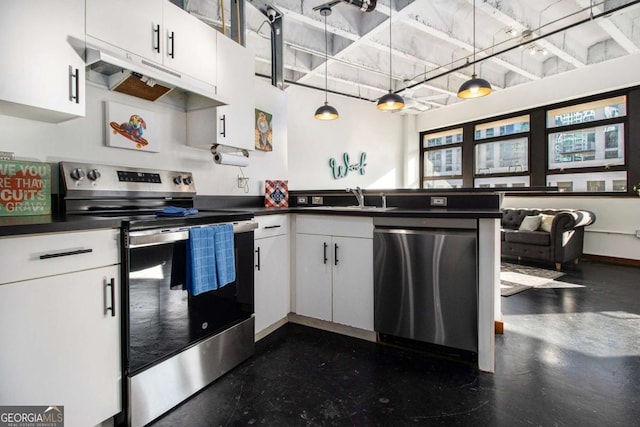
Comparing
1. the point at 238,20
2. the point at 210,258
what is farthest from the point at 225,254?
the point at 238,20

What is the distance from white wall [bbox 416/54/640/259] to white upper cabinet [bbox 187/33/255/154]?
567 centimetres

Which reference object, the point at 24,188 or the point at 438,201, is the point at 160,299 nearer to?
the point at 24,188

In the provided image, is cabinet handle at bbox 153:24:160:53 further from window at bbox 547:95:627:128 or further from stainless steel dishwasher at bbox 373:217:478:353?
window at bbox 547:95:627:128

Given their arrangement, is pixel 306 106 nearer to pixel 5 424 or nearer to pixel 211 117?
pixel 211 117

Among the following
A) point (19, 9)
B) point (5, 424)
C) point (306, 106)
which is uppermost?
point (306, 106)

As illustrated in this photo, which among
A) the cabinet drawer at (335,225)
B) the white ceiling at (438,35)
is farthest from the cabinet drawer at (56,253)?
the white ceiling at (438,35)

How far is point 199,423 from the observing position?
1537 millimetres

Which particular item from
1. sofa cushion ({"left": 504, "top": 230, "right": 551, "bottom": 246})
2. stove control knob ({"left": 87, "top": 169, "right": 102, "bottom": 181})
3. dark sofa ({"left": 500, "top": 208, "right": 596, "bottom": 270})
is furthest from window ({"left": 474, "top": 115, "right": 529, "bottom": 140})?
stove control knob ({"left": 87, "top": 169, "right": 102, "bottom": 181})

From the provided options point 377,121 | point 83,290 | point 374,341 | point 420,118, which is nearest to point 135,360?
point 83,290

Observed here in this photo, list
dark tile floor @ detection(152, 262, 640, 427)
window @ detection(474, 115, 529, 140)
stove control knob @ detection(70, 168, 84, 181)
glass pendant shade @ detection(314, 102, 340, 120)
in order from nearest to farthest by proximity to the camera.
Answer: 1. dark tile floor @ detection(152, 262, 640, 427)
2. stove control knob @ detection(70, 168, 84, 181)
3. glass pendant shade @ detection(314, 102, 340, 120)
4. window @ detection(474, 115, 529, 140)

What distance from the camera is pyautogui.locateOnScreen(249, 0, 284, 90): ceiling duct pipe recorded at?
323cm

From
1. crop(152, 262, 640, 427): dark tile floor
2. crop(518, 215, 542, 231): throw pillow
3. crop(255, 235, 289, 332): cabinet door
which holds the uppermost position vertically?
crop(518, 215, 542, 231): throw pillow

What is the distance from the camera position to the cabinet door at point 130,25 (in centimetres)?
169

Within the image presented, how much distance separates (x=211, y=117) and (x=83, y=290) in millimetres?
1560
